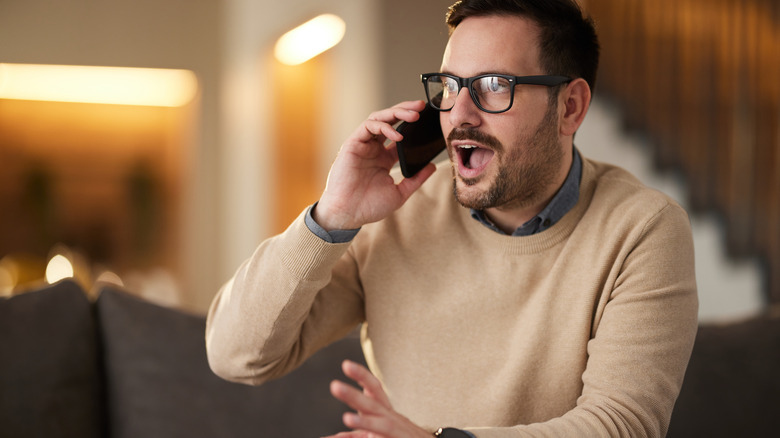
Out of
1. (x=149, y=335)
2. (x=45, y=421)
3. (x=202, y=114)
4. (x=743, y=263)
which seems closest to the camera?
(x=45, y=421)

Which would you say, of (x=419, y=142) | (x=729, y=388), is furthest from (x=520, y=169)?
(x=729, y=388)

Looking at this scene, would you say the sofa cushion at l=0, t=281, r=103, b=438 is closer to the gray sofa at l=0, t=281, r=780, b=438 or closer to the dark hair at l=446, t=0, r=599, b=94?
the gray sofa at l=0, t=281, r=780, b=438

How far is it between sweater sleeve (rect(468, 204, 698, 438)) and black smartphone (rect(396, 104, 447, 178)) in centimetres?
37

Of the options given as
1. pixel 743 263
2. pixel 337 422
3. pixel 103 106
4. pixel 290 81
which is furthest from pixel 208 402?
pixel 103 106

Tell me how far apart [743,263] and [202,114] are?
447 cm

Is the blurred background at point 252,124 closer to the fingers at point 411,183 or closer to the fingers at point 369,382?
Answer: the fingers at point 411,183

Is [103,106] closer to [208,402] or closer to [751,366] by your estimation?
[208,402]

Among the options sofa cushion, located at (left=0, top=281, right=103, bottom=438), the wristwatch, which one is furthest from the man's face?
sofa cushion, located at (left=0, top=281, right=103, bottom=438)

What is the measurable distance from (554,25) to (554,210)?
1.10 ft

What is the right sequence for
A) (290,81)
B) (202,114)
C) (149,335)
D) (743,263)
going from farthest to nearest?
(202,114) < (290,81) < (743,263) < (149,335)

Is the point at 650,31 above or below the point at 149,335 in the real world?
above

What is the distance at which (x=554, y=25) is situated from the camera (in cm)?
128

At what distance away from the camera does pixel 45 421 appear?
1460 mm

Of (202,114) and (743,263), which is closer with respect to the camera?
(743,263)
